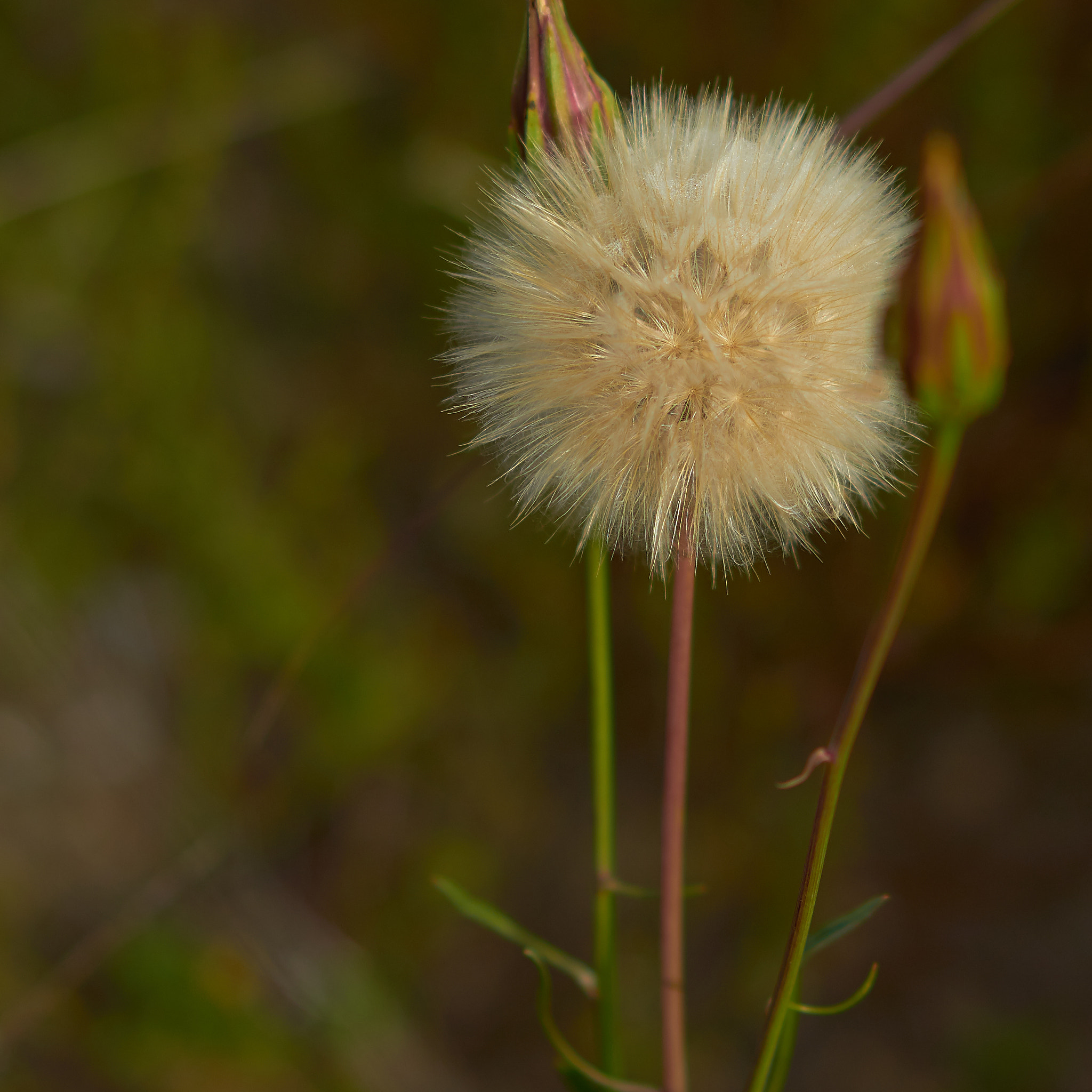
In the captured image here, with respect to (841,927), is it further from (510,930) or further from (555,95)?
(555,95)

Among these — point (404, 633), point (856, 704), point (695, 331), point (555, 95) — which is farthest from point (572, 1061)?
point (404, 633)

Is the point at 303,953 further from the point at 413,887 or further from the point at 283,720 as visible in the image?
the point at 283,720

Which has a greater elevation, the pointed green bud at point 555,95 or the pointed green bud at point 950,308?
the pointed green bud at point 555,95

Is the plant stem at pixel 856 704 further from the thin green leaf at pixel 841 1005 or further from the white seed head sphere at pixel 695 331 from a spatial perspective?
the white seed head sphere at pixel 695 331

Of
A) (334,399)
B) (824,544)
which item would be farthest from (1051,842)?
(334,399)

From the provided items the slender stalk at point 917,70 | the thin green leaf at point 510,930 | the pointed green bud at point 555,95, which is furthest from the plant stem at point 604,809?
the slender stalk at point 917,70
